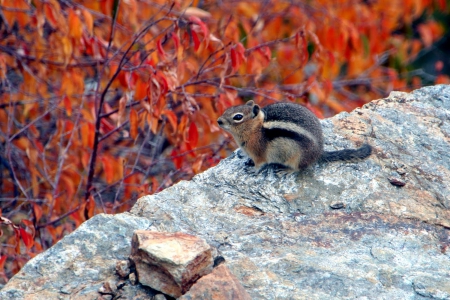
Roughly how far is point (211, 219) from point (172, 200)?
11.1 inches

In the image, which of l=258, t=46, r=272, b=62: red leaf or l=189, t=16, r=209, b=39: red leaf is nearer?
l=189, t=16, r=209, b=39: red leaf

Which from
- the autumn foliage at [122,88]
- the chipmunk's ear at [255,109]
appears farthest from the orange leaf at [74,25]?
the chipmunk's ear at [255,109]

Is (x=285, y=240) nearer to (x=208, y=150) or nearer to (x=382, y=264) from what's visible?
(x=382, y=264)

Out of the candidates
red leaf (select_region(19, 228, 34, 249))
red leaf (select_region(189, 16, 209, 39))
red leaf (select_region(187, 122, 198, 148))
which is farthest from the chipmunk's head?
red leaf (select_region(19, 228, 34, 249))

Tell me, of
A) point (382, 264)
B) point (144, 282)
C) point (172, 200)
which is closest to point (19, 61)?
point (172, 200)

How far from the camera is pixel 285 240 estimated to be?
12.0 feet

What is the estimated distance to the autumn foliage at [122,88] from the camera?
5.64 meters

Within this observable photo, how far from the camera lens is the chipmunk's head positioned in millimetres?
5094

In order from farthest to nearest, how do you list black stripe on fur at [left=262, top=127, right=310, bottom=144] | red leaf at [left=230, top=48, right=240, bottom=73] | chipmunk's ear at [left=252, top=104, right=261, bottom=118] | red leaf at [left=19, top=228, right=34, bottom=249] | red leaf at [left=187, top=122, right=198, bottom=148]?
red leaf at [left=187, top=122, right=198, bottom=148]
red leaf at [left=230, top=48, right=240, bottom=73]
chipmunk's ear at [left=252, top=104, right=261, bottom=118]
red leaf at [left=19, top=228, right=34, bottom=249]
black stripe on fur at [left=262, top=127, right=310, bottom=144]

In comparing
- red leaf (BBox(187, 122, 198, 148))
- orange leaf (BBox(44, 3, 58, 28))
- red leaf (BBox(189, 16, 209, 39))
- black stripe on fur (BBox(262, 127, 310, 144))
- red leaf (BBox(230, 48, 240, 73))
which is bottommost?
red leaf (BBox(187, 122, 198, 148))

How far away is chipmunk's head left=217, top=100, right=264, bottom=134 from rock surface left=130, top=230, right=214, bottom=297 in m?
2.05

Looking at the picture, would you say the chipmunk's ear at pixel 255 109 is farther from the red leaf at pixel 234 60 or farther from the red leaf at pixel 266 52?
the red leaf at pixel 266 52

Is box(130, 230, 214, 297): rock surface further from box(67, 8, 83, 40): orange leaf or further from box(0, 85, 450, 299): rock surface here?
box(67, 8, 83, 40): orange leaf

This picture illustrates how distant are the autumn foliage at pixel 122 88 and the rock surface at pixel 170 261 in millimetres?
1700
